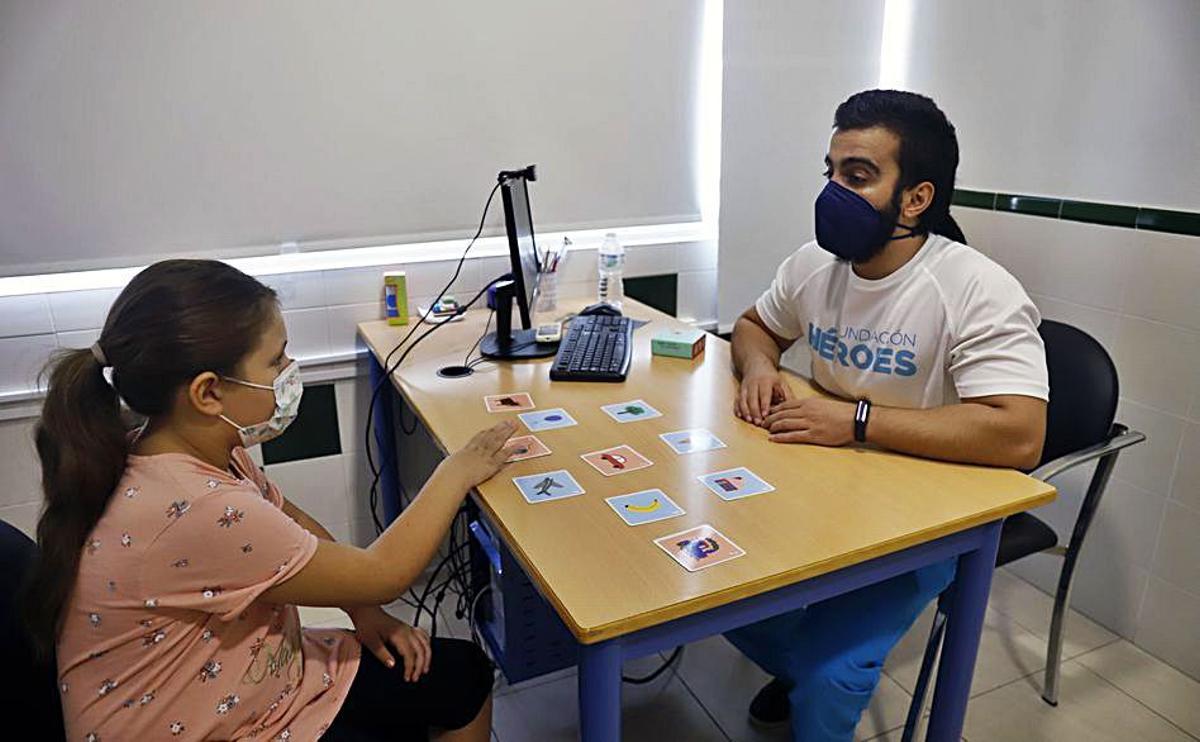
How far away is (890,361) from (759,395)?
0.88 feet

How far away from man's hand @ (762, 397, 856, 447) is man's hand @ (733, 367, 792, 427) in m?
0.06

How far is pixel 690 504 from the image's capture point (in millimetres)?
1258

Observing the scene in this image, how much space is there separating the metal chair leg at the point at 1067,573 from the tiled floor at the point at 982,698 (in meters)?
0.06

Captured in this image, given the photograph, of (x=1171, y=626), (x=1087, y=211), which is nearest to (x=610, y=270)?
(x=1087, y=211)

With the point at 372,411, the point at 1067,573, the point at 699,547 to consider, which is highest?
the point at 699,547

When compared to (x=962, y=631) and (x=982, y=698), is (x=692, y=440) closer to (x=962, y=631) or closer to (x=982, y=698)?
(x=962, y=631)

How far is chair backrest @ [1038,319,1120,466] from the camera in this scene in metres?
1.74

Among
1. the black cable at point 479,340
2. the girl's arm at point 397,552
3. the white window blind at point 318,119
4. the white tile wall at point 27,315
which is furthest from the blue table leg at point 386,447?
the girl's arm at point 397,552

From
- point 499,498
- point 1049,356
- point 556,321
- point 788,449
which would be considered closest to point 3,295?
point 556,321

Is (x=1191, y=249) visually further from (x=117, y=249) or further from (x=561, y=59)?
(x=117, y=249)

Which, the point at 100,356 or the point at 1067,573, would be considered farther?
the point at 1067,573

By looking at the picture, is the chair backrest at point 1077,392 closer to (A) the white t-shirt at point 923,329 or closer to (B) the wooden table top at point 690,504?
(A) the white t-shirt at point 923,329

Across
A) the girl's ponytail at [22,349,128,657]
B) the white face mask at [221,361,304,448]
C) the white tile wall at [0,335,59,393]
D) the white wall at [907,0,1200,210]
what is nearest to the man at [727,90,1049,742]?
the white wall at [907,0,1200,210]

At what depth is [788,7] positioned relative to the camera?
256 cm
